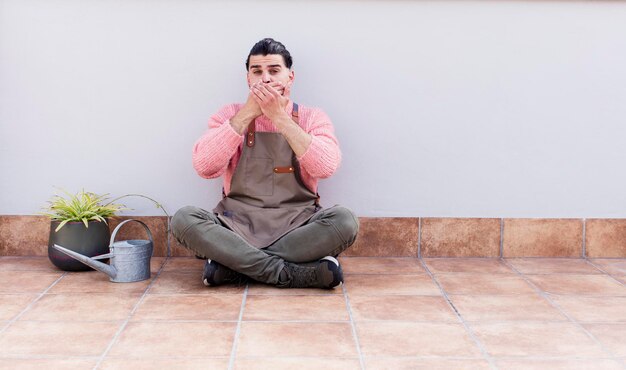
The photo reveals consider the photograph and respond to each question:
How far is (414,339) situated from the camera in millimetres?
1883

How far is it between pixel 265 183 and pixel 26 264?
43.8 inches

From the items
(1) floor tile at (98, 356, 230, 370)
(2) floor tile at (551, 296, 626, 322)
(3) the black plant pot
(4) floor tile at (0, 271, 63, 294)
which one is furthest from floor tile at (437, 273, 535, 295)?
(4) floor tile at (0, 271, 63, 294)

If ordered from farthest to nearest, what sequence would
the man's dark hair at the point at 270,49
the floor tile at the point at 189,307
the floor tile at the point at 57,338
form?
1. the man's dark hair at the point at 270,49
2. the floor tile at the point at 189,307
3. the floor tile at the point at 57,338

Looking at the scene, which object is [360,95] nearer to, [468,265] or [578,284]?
[468,265]

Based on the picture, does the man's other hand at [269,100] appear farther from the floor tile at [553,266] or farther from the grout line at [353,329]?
the floor tile at [553,266]

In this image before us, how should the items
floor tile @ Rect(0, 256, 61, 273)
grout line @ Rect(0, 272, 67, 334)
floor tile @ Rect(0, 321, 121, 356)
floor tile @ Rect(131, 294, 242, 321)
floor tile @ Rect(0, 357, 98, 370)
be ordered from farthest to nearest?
floor tile @ Rect(0, 256, 61, 273)
floor tile @ Rect(131, 294, 242, 321)
grout line @ Rect(0, 272, 67, 334)
floor tile @ Rect(0, 321, 121, 356)
floor tile @ Rect(0, 357, 98, 370)

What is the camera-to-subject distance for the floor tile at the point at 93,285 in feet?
7.75

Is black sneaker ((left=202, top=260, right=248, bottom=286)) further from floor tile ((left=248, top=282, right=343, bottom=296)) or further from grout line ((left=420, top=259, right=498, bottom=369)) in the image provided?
grout line ((left=420, top=259, right=498, bottom=369))

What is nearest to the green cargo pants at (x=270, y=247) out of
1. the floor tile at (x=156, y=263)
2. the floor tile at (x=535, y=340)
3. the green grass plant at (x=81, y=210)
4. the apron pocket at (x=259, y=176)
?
the apron pocket at (x=259, y=176)

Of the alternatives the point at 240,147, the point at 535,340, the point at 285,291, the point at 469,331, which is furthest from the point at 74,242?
the point at 535,340

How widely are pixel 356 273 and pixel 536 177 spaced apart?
39.2 inches

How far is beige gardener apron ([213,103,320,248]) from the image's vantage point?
258 cm

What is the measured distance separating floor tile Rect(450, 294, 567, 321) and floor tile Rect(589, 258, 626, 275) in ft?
2.04

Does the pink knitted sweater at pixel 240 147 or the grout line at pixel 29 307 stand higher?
the pink knitted sweater at pixel 240 147
